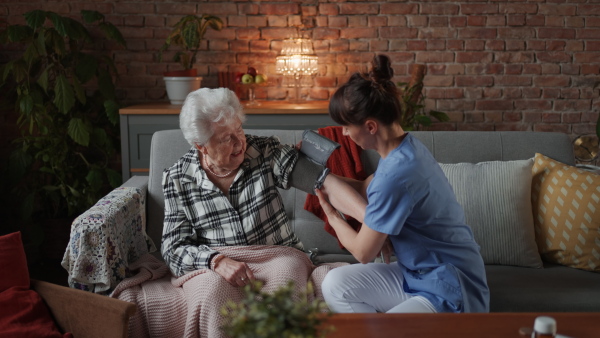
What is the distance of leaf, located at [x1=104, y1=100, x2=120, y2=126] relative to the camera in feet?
12.7

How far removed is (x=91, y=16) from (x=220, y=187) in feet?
6.98

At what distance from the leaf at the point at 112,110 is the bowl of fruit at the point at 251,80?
2.50ft

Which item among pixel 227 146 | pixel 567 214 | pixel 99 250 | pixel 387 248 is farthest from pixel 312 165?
pixel 567 214

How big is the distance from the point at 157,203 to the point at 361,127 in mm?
1103

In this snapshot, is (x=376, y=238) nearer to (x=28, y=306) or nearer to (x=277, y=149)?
(x=277, y=149)

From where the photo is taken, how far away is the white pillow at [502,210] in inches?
96.4

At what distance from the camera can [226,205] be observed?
218 centimetres

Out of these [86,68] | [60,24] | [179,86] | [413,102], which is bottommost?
[413,102]

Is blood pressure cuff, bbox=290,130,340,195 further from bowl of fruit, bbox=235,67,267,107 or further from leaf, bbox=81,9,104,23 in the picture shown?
leaf, bbox=81,9,104,23

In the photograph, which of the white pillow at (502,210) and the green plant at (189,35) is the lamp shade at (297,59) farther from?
the white pillow at (502,210)

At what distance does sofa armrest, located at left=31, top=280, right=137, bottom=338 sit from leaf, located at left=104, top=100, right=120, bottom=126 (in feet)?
6.59

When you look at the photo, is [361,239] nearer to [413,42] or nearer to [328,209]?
[328,209]

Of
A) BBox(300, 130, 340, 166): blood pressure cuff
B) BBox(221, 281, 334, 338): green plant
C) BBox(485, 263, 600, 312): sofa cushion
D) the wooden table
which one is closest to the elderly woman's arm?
BBox(300, 130, 340, 166): blood pressure cuff

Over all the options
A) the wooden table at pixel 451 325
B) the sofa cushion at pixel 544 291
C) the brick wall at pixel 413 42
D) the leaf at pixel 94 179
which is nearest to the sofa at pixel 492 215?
the sofa cushion at pixel 544 291
